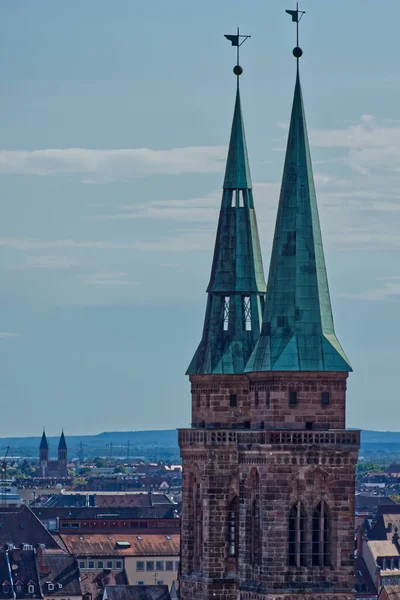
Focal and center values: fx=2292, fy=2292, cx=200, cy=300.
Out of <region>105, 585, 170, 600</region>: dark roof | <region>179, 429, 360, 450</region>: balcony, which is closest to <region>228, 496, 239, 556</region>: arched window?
<region>179, 429, 360, 450</region>: balcony

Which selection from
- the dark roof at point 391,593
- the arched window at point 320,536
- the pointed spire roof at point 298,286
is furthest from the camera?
the dark roof at point 391,593

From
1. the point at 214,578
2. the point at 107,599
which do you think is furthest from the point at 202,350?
the point at 107,599

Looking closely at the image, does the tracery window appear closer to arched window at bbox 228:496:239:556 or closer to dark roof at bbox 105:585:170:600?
arched window at bbox 228:496:239:556

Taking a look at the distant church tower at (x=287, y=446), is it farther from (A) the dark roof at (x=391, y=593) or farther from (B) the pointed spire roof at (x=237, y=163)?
(A) the dark roof at (x=391, y=593)

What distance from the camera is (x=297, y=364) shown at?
90.7 meters

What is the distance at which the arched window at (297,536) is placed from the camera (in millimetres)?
89812

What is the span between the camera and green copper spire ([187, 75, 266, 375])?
98.9 m

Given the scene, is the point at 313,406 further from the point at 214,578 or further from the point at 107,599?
the point at 107,599

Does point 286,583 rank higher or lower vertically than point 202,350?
lower

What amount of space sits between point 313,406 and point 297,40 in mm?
15727

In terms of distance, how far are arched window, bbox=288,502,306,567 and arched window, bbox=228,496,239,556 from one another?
285 inches

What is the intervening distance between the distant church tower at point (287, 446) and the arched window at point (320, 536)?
1.6 inches

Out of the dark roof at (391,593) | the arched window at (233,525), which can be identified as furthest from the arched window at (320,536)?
the dark roof at (391,593)

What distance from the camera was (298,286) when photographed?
92188 millimetres
